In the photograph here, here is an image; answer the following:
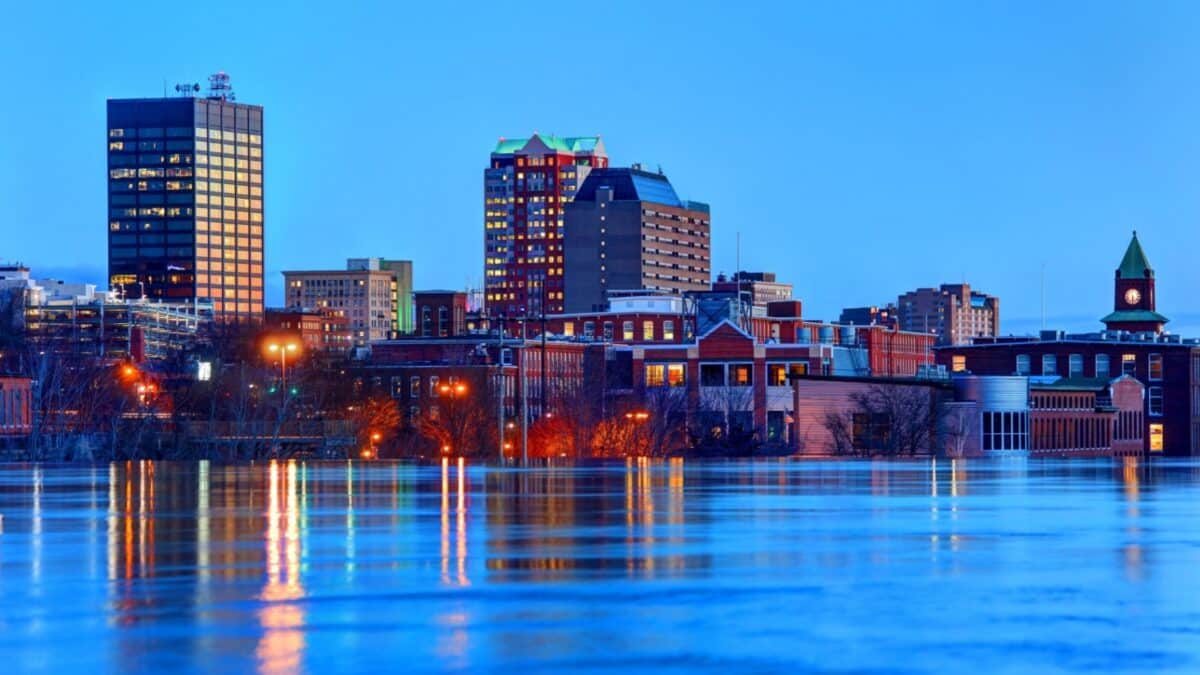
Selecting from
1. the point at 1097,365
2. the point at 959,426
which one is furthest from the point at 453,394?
the point at 1097,365

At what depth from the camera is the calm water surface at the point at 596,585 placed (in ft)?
57.8

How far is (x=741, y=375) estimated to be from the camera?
16438 centimetres

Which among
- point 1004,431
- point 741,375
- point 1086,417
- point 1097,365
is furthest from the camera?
point 1097,365

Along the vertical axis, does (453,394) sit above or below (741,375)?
below

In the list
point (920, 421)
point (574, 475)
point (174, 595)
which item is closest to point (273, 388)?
point (920, 421)

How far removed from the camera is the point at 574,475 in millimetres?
65562

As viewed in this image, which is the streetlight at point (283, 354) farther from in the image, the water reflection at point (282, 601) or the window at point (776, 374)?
the water reflection at point (282, 601)

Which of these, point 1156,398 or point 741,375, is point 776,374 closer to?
point 741,375

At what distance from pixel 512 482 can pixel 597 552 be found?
93.0 feet

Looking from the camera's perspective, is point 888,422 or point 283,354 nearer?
point 283,354

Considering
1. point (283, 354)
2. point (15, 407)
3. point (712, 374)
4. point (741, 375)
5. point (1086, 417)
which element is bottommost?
point (1086, 417)

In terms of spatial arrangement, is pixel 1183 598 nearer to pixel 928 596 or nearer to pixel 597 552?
pixel 928 596

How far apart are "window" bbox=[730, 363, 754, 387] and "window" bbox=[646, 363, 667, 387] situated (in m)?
5.80

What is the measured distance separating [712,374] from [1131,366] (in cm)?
4556
